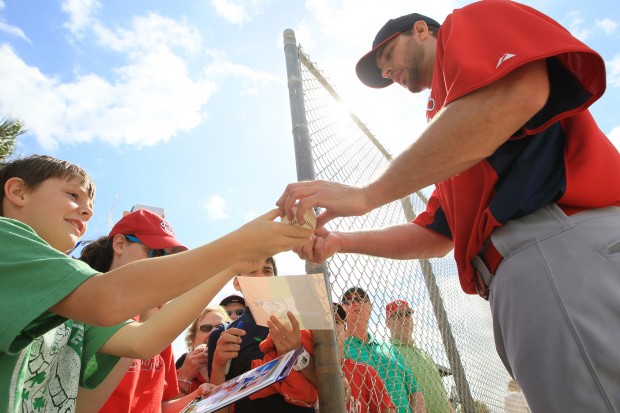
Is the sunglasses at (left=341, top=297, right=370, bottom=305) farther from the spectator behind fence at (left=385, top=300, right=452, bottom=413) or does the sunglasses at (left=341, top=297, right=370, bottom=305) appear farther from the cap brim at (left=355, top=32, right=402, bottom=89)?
the cap brim at (left=355, top=32, right=402, bottom=89)

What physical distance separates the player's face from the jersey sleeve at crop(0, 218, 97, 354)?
1573 mm

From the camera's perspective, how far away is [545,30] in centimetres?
125

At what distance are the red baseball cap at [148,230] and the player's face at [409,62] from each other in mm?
1546

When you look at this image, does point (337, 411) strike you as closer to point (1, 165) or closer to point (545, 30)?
point (545, 30)

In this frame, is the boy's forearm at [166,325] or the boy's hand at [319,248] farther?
the boy's hand at [319,248]

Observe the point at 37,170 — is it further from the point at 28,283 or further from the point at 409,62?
the point at 409,62

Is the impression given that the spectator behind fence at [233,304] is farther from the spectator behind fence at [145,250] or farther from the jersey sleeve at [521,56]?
the jersey sleeve at [521,56]

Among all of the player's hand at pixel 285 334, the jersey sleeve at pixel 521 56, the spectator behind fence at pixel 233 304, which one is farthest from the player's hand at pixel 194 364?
the jersey sleeve at pixel 521 56

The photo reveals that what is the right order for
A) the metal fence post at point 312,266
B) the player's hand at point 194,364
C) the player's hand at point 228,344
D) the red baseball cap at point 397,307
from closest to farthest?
the metal fence post at point 312,266 → the player's hand at point 228,344 → the player's hand at point 194,364 → the red baseball cap at point 397,307

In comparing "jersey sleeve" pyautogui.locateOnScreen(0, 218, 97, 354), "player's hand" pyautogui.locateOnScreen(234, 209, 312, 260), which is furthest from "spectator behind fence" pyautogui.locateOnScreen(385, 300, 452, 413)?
"jersey sleeve" pyautogui.locateOnScreen(0, 218, 97, 354)

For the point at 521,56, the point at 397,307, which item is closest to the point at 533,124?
the point at 521,56

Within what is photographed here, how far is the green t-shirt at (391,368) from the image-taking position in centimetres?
256

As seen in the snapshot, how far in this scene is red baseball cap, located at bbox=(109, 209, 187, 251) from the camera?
241 centimetres

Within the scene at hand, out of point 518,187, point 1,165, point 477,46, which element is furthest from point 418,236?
point 1,165
